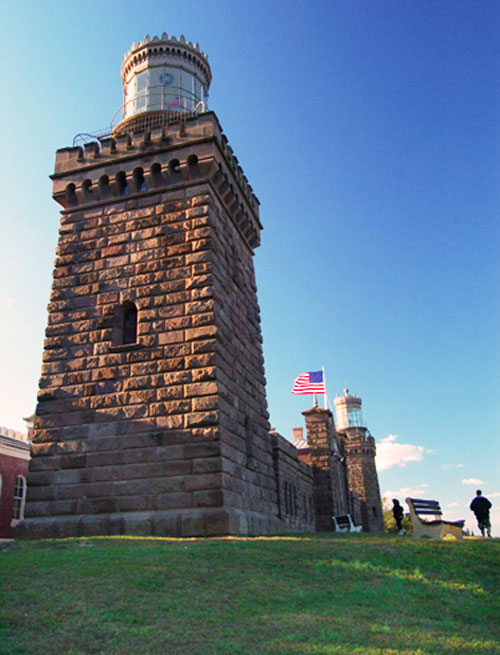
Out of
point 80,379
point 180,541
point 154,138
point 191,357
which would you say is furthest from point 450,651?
point 154,138

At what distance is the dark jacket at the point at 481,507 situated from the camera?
15617mm

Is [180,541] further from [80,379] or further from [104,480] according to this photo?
[80,379]

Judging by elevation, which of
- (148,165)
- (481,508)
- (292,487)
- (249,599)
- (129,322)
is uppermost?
(148,165)

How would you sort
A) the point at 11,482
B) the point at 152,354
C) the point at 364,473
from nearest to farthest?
the point at 152,354
the point at 11,482
the point at 364,473

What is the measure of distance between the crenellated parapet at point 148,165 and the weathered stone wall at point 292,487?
9.82 metres

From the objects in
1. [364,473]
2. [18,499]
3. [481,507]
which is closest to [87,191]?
[18,499]

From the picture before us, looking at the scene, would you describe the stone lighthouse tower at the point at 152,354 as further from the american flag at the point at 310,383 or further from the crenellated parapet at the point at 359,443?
the crenellated parapet at the point at 359,443

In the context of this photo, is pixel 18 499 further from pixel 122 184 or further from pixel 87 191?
pixel 122 184

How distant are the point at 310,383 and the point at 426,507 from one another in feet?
52.6

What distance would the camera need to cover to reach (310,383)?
1097 inches

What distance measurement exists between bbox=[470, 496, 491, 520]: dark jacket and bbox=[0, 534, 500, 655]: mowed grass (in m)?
6.51

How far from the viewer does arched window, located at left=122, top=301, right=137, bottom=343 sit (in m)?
13.8

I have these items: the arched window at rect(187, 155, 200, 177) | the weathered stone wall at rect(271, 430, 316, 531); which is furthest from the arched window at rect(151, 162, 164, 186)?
the weathered stone wall at rect(271, 430, 316, 531)

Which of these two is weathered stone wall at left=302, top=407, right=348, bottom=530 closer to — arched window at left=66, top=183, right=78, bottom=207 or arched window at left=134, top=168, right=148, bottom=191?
arched window at left=134, top=168, right=148, bottom=191
